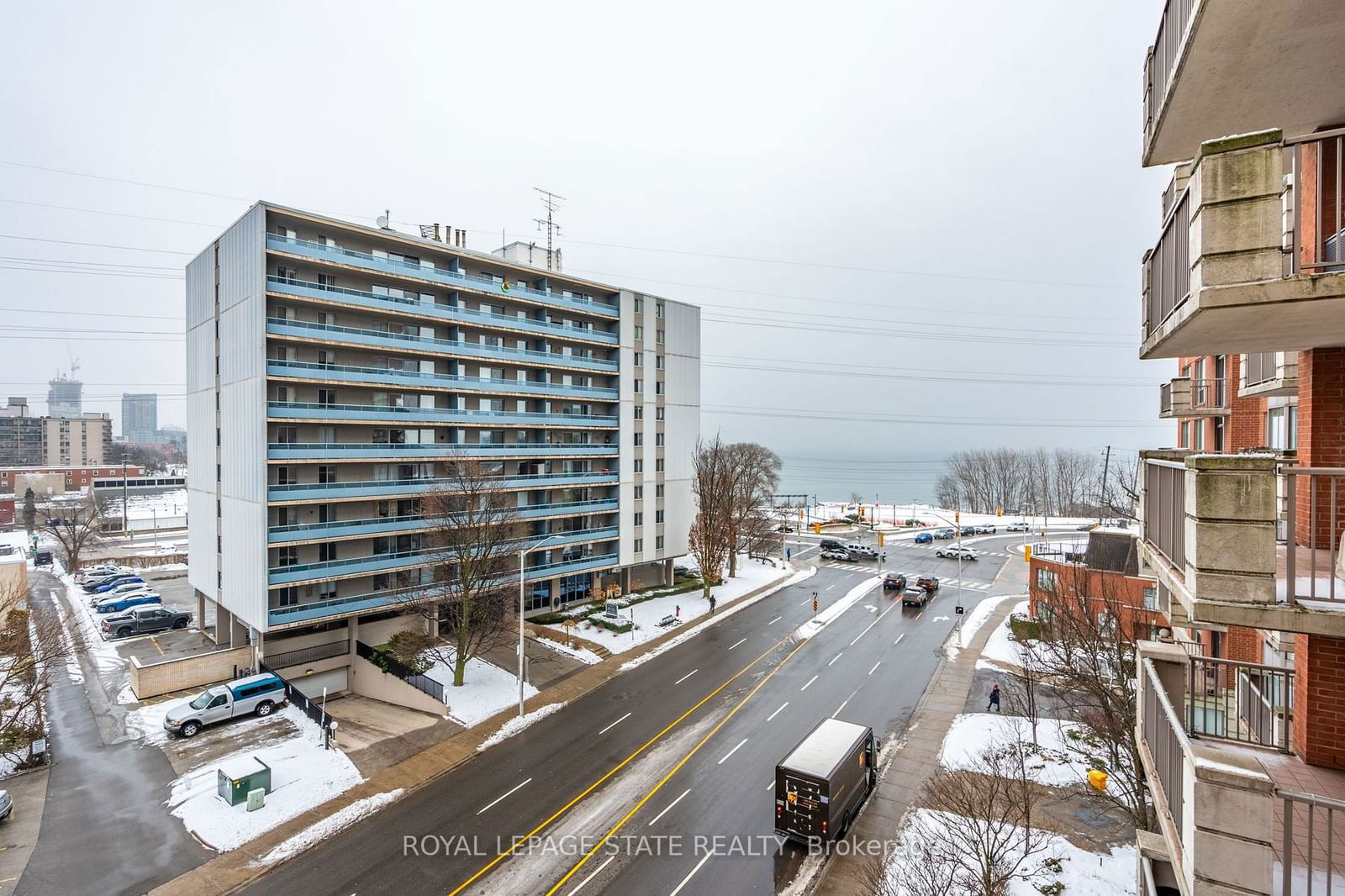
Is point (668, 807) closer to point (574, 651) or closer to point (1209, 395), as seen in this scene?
point (574, 651)

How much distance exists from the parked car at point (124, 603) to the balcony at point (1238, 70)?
58435 millimetres

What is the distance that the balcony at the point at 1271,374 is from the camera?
9.24 m

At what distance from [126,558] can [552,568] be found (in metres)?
52.4

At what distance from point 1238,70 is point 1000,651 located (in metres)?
36.6

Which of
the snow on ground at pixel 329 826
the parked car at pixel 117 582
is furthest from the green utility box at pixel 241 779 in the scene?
the parked car at pixel 117 582

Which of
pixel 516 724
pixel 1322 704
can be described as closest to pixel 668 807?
pixel 516 724

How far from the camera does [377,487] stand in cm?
3334

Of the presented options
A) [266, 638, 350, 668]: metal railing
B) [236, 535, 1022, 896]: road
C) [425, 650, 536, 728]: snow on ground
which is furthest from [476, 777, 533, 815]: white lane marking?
[266, 638, 350, 668]: metal railing

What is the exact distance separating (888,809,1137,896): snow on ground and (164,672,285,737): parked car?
27.4 meters

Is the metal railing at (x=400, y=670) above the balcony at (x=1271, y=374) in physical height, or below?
below

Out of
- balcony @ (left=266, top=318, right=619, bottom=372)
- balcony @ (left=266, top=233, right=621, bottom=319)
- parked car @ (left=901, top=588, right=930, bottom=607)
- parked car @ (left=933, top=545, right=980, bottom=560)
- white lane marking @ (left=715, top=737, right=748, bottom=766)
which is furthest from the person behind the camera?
parked car @ (left=933, top=545, right=980, bottom=560)

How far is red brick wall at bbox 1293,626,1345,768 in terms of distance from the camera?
6609 mm

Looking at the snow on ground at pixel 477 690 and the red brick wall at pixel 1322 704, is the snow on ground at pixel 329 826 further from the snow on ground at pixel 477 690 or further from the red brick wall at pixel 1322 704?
the red brick wall at pixel 1322 704

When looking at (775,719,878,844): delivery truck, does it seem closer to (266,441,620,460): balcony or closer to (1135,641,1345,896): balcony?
(1135,641,1345,896): balcony
